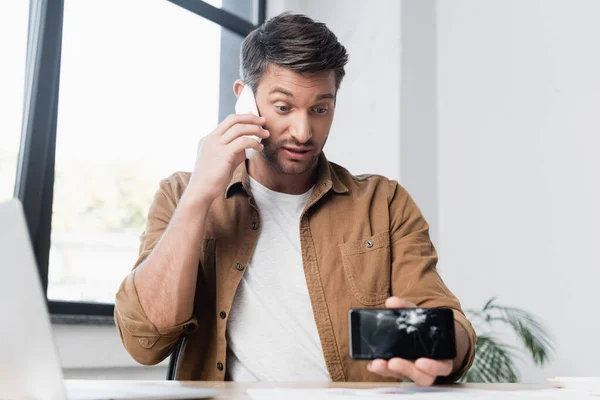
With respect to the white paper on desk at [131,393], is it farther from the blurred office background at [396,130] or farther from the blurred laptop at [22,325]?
the blurred office background at [396,130]

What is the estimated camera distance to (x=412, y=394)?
885 millimetres

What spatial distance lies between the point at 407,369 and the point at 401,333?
6 centimetres

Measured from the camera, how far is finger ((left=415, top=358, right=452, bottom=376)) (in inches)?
36.9

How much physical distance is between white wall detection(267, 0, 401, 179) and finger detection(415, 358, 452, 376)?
6.73 feet

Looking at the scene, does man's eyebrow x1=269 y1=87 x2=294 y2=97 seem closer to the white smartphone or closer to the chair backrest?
the white smartphone

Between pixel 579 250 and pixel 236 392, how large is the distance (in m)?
2.09

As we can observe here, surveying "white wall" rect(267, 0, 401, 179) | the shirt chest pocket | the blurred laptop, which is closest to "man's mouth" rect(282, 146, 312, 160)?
the shirt chest pocket

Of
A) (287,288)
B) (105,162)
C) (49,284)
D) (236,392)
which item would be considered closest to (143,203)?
(105,162)

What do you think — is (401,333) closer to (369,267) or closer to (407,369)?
(407,369)

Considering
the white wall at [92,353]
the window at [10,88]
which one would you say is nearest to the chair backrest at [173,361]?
the white wall at [92,353]

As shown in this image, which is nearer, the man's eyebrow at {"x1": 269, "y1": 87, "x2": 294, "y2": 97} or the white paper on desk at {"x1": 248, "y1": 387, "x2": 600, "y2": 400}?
the white paper on desk at {"x1": 248, "y1": 387, "x2": 600, "y2": 400}

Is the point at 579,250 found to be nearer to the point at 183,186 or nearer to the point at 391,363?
the point at 183,186

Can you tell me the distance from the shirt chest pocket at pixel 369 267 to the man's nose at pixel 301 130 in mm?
252

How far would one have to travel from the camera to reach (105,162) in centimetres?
253
